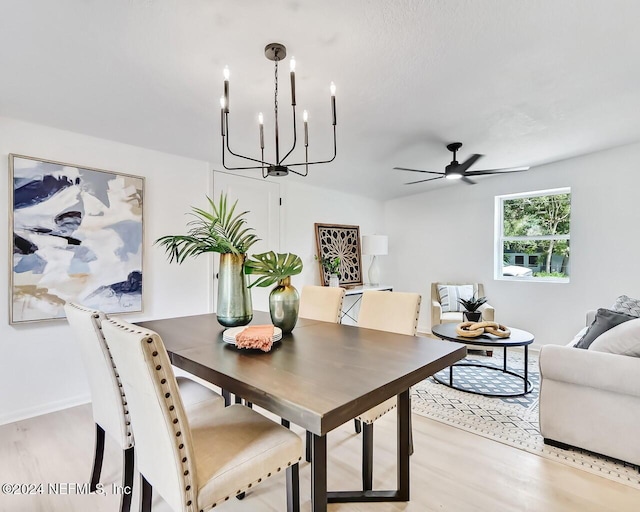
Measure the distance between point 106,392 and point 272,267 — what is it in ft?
3.02

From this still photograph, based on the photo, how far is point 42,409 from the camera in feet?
8.48

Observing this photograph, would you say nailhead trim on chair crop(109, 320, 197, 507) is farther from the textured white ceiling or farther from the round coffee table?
the round coffee table

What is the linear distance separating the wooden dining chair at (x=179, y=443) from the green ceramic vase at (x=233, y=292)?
560 millimetres

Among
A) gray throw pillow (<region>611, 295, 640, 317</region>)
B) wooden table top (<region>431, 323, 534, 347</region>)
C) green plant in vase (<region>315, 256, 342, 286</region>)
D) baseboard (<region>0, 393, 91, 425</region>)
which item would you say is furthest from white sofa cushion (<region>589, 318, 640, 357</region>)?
baseboard (<region>0, 393, 91, 425</region>)

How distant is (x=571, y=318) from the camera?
4.08m

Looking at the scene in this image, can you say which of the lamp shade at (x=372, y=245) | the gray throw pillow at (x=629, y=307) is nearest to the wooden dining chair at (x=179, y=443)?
the gray throw pillow at (x=629, y=307)

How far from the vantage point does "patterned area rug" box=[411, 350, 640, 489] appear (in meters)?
1.94

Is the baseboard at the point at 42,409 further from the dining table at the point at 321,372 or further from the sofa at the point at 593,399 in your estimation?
the sofa at the point at 593,399

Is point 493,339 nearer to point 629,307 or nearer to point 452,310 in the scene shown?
point 629,307

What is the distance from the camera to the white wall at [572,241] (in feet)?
12.4

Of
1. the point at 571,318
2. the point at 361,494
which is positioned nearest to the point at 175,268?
the point at 361,494

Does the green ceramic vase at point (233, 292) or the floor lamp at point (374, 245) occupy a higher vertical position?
the floor lamp at point (374, 245)

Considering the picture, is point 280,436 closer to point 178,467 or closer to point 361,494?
point 178,467

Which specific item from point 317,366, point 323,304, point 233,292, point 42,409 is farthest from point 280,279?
point 42,409
